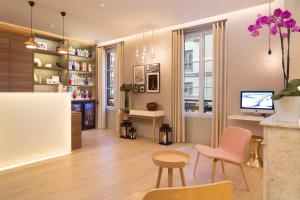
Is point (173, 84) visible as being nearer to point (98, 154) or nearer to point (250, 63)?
point (250, 63)

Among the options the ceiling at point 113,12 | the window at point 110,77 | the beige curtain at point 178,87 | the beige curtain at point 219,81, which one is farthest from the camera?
the window at point 110,77

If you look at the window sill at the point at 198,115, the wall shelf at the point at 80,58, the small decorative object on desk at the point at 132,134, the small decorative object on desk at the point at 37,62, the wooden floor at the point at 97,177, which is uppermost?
the wall shelf at the point at 80,58

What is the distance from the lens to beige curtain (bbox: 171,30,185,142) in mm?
5094

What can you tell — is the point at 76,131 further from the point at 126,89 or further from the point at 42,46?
the point at 42,46

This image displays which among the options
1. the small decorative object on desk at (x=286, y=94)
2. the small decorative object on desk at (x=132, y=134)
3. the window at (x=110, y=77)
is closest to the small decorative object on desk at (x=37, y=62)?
the window at (x=110, y=77)

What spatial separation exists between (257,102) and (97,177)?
3.19 m

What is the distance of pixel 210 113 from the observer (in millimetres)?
4852

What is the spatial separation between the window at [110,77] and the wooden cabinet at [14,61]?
246cm

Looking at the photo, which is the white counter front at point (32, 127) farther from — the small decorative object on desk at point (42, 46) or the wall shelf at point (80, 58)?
the wall shelf at point (80, 58)

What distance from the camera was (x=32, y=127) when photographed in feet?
12.1

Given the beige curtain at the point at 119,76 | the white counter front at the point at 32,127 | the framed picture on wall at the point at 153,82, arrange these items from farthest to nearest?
the beige curtain at the point at 119,76
the framed picture on wall at the point at 153,82
the white counter front at the point at 32,127

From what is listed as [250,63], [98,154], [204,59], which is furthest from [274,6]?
[98,154]

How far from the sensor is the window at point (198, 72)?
488 cm

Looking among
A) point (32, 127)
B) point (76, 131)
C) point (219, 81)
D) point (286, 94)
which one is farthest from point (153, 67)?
point (286, 94)
